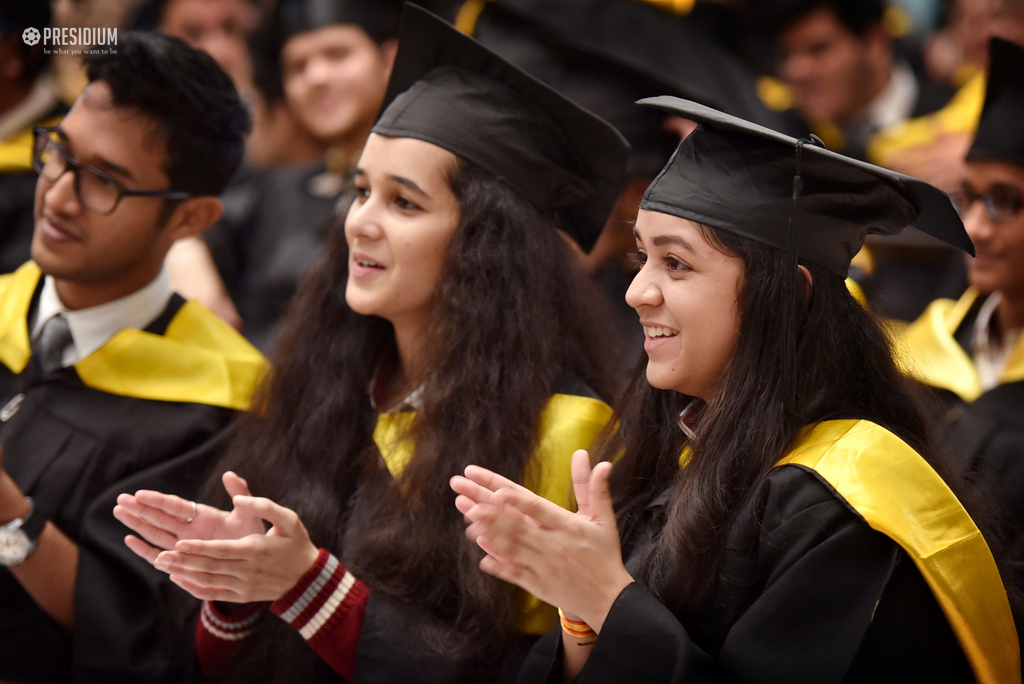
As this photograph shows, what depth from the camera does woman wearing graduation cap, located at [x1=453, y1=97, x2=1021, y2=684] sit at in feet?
5.90

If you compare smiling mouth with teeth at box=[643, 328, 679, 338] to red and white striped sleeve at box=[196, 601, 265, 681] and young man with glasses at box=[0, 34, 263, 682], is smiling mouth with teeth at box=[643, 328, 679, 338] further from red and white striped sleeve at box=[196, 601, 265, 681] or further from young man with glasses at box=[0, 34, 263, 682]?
young man with glasses at box=[0, 34, 263, 682]

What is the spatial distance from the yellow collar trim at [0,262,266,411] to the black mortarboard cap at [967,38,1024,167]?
7.24ft

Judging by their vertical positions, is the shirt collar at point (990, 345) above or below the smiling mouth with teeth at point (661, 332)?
above

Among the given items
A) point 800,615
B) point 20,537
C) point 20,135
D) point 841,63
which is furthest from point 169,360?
point 841,63

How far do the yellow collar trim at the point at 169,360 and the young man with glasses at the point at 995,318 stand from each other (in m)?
1.91

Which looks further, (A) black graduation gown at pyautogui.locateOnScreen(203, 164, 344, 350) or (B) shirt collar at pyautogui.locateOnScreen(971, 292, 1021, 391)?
(A) black graduation gown at pyautogui.locateOnScreen(203, 164, 344, 350)

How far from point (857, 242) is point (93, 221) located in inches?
79.5

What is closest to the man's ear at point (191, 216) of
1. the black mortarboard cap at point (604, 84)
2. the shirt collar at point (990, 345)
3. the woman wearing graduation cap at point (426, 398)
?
the woman wearing graduation cap at point (426, 398)

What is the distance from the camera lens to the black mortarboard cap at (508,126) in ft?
8.32

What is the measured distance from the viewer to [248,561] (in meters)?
2.12

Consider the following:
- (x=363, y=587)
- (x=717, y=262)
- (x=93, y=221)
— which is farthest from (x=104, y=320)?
(x=717, y=262)

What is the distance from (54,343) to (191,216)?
1.75ft

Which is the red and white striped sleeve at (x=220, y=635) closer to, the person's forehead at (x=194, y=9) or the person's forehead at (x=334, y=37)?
the person's forehead at (x=334, y=37)

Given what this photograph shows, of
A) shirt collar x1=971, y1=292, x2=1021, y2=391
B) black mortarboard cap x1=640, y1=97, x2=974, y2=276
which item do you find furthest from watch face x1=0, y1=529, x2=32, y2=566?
shirt collar x1=971, y1=292, x2=1021, y2=391
